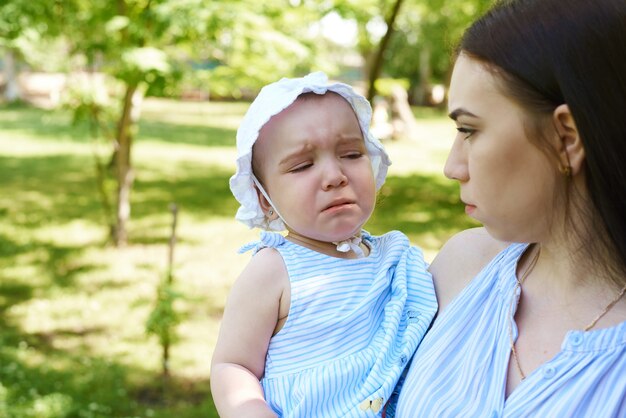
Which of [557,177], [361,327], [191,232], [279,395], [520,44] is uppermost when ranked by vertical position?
[520,44]

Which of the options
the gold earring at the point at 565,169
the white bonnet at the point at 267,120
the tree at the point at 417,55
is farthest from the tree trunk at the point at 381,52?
the tree at the point at 417,55

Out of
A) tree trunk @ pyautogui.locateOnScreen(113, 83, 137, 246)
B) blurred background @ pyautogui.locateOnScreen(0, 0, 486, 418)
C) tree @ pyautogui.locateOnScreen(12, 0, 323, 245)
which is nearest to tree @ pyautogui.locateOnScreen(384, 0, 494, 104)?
blurred background @ pyautogui.locateOnScreen(0, 0, 486, 418)

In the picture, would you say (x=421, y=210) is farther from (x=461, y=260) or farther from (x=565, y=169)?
(x=565, y=169)

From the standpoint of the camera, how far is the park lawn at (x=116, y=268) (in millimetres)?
5031

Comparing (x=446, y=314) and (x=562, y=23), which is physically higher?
(x=562, y=23)

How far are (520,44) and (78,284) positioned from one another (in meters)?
6.40

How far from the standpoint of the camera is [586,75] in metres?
1.23

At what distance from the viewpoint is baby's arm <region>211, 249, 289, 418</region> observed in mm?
1572

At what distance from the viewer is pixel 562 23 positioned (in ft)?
4.15

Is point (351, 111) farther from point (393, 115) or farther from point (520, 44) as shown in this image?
point (393, 115)

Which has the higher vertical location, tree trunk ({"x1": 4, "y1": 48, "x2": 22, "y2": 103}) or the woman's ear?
the woman's ear

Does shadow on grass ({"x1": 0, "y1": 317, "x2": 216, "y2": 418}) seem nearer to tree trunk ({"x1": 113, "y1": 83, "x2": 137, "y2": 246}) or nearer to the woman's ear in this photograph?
tree trunk ({"x1": 113, "y1": 83, "x2": 137, "y2": 246})

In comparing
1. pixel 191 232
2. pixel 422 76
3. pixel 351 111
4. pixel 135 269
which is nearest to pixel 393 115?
pixel 191 232

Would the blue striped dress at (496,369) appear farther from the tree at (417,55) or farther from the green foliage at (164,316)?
the tree at (417,55)
